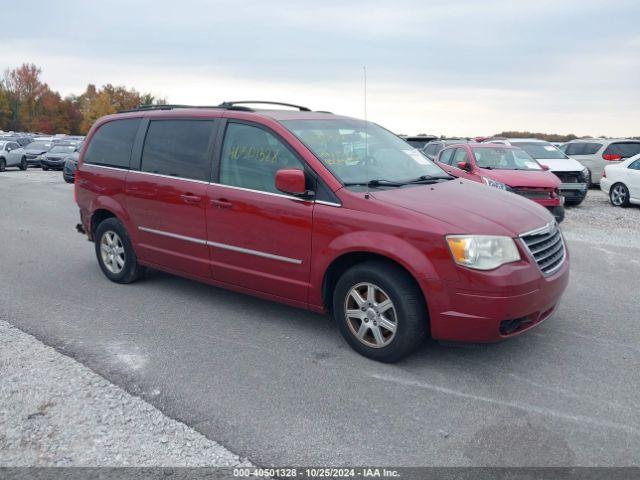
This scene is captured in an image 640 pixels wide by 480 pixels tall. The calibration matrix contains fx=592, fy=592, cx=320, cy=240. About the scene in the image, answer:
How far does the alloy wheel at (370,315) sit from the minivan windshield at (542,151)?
12302 millimetres

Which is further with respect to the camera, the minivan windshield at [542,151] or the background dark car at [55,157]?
the background dark car at [55,157]

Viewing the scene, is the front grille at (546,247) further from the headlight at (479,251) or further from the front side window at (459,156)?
the front side window at (459,156)

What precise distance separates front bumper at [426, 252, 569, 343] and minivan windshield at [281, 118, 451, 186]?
118 cm

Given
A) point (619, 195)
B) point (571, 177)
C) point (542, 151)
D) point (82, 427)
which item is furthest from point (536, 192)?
point (82, 427)

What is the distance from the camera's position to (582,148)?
19484mm

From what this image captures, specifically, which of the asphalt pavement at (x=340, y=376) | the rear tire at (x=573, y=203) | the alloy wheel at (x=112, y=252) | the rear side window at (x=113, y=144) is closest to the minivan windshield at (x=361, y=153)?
the asphalt pavement at (x=340, y=376)

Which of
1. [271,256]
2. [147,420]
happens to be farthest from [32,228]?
[147,420]

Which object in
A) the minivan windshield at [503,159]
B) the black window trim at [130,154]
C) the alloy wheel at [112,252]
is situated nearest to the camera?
the black window trim at [130,154]

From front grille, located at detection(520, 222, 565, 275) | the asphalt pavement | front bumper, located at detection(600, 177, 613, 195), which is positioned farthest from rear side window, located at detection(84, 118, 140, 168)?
front bumper, located at detection(600, 177, 613, 195)

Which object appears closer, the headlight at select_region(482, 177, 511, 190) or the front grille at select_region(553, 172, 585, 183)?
the headlight at select_region(482, 177, 511, 190)

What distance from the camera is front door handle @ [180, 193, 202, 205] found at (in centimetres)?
534

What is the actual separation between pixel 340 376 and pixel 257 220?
150 cm

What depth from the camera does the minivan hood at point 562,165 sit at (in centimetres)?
1416

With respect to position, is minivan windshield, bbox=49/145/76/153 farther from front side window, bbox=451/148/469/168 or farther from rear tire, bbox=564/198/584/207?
rear tire, bbox=564/198/584/207
